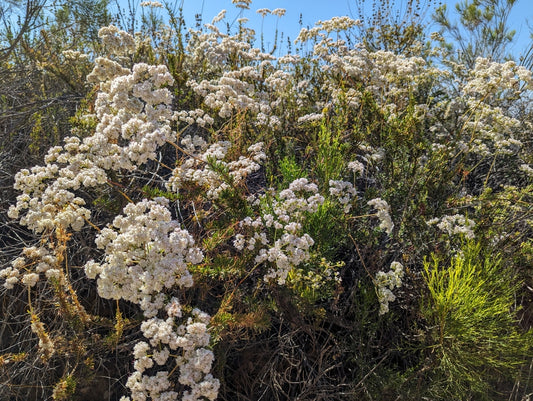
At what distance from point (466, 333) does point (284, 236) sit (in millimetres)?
1178

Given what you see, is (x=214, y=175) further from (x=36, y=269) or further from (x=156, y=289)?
(x=36, y=269)

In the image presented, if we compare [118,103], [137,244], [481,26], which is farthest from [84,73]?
[481,26]

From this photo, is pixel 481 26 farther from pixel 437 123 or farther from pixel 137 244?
pixel 137 244

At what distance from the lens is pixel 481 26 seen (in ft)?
26.9

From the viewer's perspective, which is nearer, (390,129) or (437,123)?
(390,129)

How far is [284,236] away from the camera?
89.8 inches

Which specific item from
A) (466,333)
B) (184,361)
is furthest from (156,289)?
(466,333)

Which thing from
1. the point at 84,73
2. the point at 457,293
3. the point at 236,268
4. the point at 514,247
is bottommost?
the point at 514,247

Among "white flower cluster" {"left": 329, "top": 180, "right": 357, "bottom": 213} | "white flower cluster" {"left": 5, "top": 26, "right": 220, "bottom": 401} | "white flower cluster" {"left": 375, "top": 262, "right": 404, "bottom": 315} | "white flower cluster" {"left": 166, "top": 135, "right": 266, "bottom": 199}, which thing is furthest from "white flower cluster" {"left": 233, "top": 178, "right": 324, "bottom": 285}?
"white flower cluster" {"left": 375, "top": 262, "right": 404, "bottom": 315}

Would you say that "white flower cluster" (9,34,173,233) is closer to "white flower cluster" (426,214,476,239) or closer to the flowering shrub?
the flowering shrub

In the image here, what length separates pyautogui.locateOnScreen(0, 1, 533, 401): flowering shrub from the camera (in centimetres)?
202

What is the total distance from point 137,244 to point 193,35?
4.05 metres

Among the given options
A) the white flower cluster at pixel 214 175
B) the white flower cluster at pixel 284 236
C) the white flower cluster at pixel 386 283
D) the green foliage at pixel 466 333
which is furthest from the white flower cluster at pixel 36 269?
the green foliage at pixel 466 333

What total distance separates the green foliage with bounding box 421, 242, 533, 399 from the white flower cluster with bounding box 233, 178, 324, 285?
784mm
